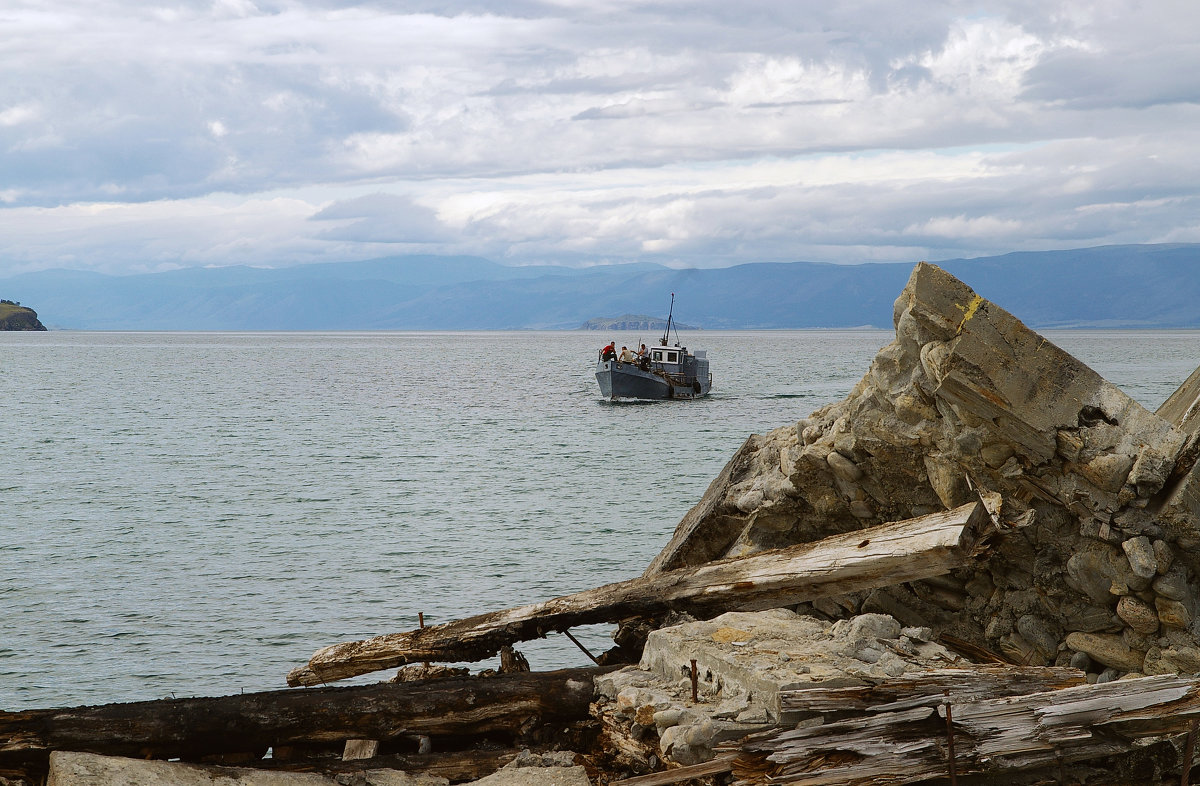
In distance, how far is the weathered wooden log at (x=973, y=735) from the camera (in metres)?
4.70

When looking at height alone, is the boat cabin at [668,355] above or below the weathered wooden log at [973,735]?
above

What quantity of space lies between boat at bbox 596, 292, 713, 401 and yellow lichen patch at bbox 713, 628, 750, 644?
162 ft

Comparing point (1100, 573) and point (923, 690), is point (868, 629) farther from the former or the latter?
point (1100, 573)

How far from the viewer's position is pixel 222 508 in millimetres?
23188

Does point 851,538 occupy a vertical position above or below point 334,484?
above

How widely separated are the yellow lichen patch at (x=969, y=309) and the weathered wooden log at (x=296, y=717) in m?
3.30

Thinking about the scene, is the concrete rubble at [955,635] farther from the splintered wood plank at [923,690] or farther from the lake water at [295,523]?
the lake water at [295,523]

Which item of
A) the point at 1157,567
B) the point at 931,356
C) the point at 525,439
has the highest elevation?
the point at 931,356

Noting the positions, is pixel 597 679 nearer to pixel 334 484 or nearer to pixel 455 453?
pixel 334 484

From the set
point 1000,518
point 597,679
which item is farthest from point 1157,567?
point 597,679

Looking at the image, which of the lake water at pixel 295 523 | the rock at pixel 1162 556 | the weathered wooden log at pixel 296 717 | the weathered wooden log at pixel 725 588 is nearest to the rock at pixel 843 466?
the weathered wooden log at pixel 725 588

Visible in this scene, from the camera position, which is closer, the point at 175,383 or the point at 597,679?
the point at 597,679

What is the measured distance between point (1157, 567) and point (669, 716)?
3004 mm

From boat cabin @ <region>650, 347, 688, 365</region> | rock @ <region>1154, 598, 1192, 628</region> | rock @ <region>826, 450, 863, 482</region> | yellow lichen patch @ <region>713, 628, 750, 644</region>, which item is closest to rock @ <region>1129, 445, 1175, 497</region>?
rock @ <region>1154, 598, 1192, 628</region>
